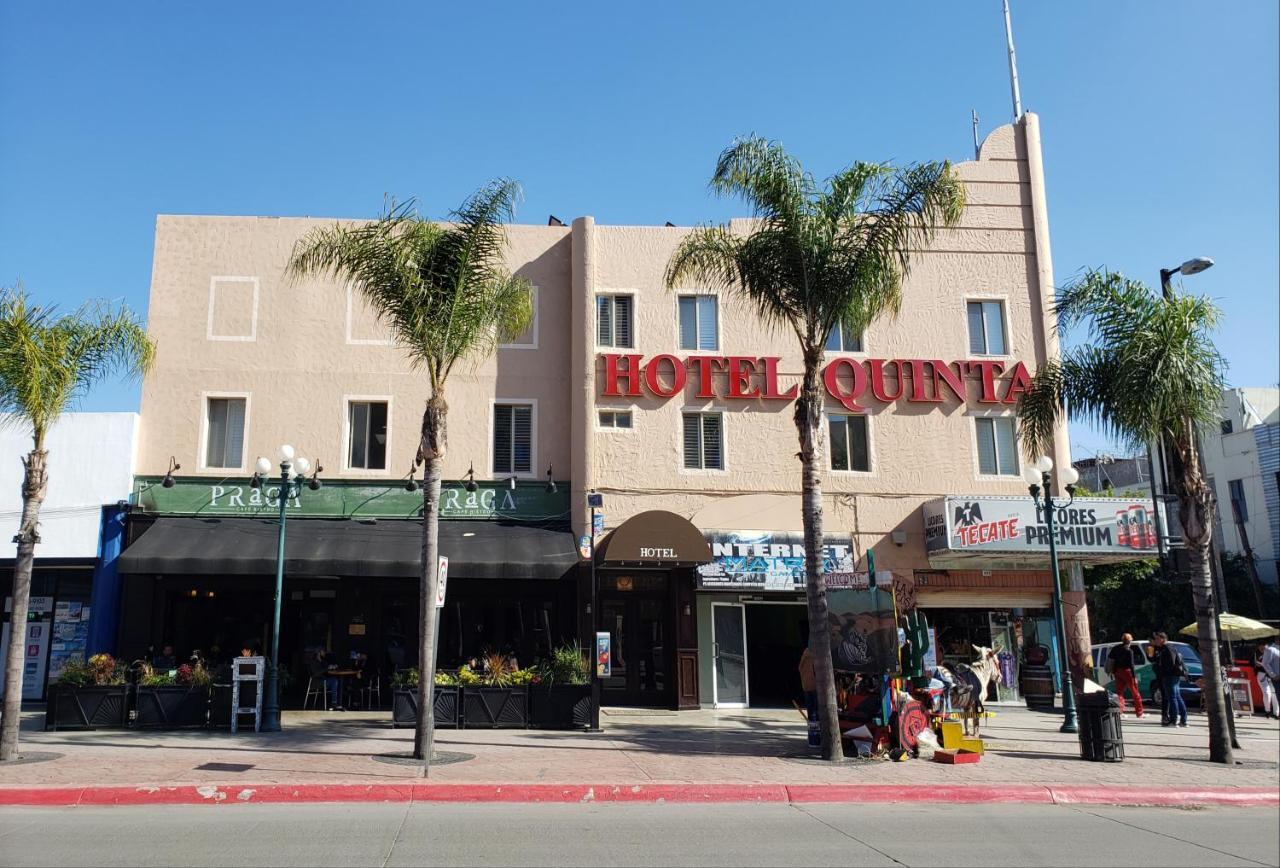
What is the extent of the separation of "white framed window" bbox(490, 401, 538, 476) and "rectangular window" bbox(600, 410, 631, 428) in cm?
150

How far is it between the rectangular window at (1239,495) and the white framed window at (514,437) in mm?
33274

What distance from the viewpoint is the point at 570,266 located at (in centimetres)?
2228

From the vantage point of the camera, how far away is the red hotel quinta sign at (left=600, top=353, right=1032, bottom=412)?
70.6 feet

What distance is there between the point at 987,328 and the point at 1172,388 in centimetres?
934

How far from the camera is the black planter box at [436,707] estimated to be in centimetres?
1600

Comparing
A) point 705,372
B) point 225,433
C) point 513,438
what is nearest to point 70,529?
point 225,433

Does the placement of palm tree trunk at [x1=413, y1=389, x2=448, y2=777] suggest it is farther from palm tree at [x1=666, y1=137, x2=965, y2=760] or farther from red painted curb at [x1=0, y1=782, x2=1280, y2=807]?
palm tree at [x1=666, y1=137, x2=965, y2=760]

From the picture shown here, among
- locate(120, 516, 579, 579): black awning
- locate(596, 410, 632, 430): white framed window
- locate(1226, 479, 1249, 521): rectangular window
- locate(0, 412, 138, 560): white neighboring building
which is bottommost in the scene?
locate(120, 516, 579, 579): black awning

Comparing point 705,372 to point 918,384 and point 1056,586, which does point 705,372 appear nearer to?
point 918,384

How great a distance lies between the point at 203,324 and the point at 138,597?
5.85 metres

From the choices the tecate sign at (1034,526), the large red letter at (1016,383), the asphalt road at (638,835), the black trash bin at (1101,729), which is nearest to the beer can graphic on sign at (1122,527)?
the tecate sign at (1034,526)

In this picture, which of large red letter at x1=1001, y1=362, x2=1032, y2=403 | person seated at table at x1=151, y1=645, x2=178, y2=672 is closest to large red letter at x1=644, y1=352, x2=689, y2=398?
large red letter at x1=1001, y1=362, x2=1032, y2=403

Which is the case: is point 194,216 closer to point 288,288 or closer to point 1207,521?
point 288,288

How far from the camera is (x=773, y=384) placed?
22.0m
